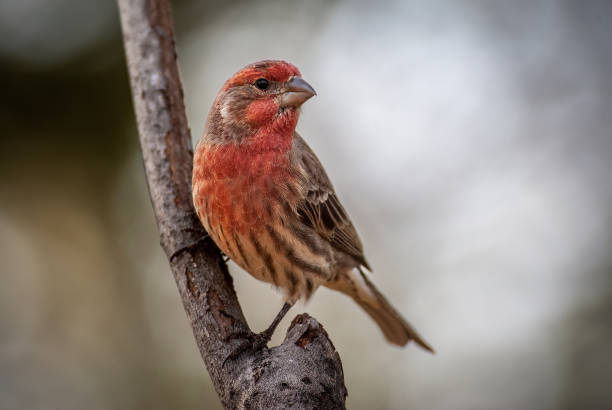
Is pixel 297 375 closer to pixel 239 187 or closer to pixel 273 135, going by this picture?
pixel 239 187

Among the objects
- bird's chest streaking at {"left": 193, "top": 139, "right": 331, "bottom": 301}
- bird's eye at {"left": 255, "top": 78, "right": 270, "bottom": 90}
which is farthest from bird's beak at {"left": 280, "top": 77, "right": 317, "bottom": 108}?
bird's chest streaking at {"left": 193, "top": 139, "right": 331, "bottom": 301}

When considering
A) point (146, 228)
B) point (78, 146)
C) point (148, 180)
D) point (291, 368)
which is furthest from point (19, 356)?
point (291, 368)

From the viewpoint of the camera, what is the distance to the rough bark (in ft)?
9.42

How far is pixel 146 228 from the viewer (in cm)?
696

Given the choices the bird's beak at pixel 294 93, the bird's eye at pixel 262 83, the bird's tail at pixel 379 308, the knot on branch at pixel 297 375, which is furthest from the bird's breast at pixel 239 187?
the bird's tail at pixel 379 308

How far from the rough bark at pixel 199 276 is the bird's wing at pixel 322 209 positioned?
819mm

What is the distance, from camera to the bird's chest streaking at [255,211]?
4.01 m

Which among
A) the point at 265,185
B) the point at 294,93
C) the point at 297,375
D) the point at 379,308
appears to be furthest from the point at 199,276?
the point at 379,308

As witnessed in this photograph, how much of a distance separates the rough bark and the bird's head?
1.19ft

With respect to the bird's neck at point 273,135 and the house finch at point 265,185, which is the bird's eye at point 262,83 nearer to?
the house finch at point 265,185

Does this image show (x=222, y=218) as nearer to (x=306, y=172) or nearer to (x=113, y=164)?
(x=306, y=172)

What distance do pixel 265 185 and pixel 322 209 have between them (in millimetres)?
660

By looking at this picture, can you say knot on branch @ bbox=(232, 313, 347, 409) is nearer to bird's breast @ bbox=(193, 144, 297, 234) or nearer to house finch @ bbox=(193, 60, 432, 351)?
house finch @ bbox=(193, 60, 432, 351)

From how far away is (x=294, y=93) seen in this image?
423cm
